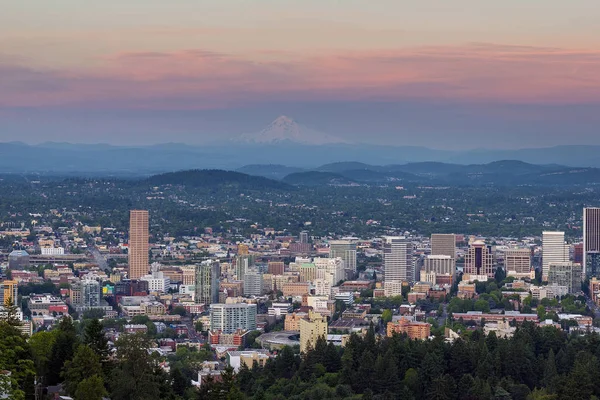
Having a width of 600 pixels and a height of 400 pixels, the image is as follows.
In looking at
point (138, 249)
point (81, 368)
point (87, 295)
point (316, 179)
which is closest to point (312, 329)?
point (87, 295)

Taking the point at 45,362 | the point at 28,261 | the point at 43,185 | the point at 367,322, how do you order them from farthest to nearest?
the point at 43,185, the point at 28,261, the point at 367,322, the point at 45,362

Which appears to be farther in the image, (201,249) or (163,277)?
(201,249)

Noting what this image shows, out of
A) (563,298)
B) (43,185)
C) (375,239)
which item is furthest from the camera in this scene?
(43,185)

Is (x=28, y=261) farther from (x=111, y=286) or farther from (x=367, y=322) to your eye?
(x=367, y=322)

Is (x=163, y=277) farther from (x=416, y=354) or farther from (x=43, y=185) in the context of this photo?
(x=43, y=185)

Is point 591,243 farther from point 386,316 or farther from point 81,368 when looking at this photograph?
point 81,368

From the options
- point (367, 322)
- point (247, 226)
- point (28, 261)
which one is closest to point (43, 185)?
point (247, 226)
